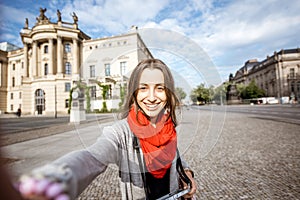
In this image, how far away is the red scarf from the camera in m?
0.79

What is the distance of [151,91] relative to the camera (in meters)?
0.80

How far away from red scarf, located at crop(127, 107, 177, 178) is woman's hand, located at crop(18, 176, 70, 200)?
590 mm

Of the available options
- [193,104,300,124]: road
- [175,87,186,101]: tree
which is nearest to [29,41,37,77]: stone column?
[175,87,186,101]: tree

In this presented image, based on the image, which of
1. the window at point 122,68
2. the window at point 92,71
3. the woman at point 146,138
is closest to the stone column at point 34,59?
the window at point 92,71

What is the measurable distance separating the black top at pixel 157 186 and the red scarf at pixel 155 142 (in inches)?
0.8

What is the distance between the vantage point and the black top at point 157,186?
827 mm

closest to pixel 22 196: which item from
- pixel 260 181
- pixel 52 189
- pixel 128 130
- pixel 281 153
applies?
pixel 52 189

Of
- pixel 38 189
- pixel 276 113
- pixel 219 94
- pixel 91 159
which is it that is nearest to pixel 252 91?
pixel 276 113

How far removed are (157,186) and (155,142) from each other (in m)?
0.23

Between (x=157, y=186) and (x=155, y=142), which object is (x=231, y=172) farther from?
(x=155, y=142)

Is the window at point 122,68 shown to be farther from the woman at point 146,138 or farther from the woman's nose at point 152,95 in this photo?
the woman's nose at point 152,95

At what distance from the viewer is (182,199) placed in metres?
0.96

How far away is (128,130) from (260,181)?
2.63 m

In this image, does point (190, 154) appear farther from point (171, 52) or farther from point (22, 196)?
point (22, 196)
